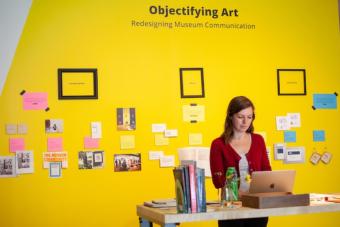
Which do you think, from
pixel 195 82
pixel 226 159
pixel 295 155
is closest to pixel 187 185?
pixel 226 159

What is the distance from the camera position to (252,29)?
594 cm

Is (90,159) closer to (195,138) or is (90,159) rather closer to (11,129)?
(11,129)

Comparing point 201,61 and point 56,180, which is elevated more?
point 201,61

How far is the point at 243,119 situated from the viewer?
402 centimetres

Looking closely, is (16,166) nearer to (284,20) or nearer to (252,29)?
(252,29)

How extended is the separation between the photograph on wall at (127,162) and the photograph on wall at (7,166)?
3.23 feet

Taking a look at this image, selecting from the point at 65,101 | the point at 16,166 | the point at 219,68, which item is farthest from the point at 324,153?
the point at 16,166

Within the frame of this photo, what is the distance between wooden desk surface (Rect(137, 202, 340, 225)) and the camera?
10.4ft

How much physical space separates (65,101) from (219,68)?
1662 mm

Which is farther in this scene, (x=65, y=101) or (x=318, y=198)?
(x=65, y=101)

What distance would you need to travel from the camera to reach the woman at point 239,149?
3.92 metres

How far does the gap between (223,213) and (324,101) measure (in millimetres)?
3283

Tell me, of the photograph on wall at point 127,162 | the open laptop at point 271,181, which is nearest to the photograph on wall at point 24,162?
the photograph on wall at point 127,162

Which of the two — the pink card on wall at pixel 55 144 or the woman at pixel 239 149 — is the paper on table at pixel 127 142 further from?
the woman at pixel 239 149
